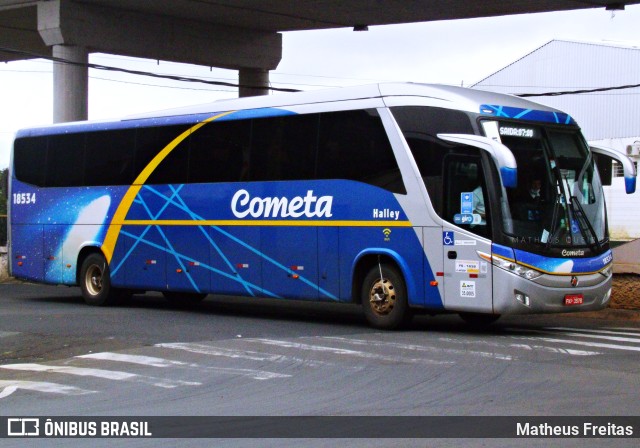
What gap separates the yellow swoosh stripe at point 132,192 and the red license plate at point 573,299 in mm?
7543

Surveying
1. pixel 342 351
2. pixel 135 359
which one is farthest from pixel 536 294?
pixel 135 359

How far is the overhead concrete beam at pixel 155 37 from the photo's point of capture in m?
32.6

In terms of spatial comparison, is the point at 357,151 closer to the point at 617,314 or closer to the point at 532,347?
the point at 532,347

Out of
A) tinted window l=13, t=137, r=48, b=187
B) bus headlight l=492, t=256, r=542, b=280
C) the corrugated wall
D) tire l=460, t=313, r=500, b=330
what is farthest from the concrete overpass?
the corrugated wall

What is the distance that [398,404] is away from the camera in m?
10.2

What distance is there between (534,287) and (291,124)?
5.40 meters

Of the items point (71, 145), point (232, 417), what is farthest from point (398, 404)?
point (71, 145)

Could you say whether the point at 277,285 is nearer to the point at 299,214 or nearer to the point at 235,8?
the point at 299,214

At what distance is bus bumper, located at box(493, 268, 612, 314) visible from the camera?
1546 centimetres

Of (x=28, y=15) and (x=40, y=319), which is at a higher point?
(x=28, y=15)

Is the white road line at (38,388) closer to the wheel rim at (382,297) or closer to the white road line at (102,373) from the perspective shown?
the white road line at (102,373)

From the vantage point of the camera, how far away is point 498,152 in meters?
15.1

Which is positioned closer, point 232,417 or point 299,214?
point 232,417

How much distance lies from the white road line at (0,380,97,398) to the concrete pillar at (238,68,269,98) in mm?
26316
